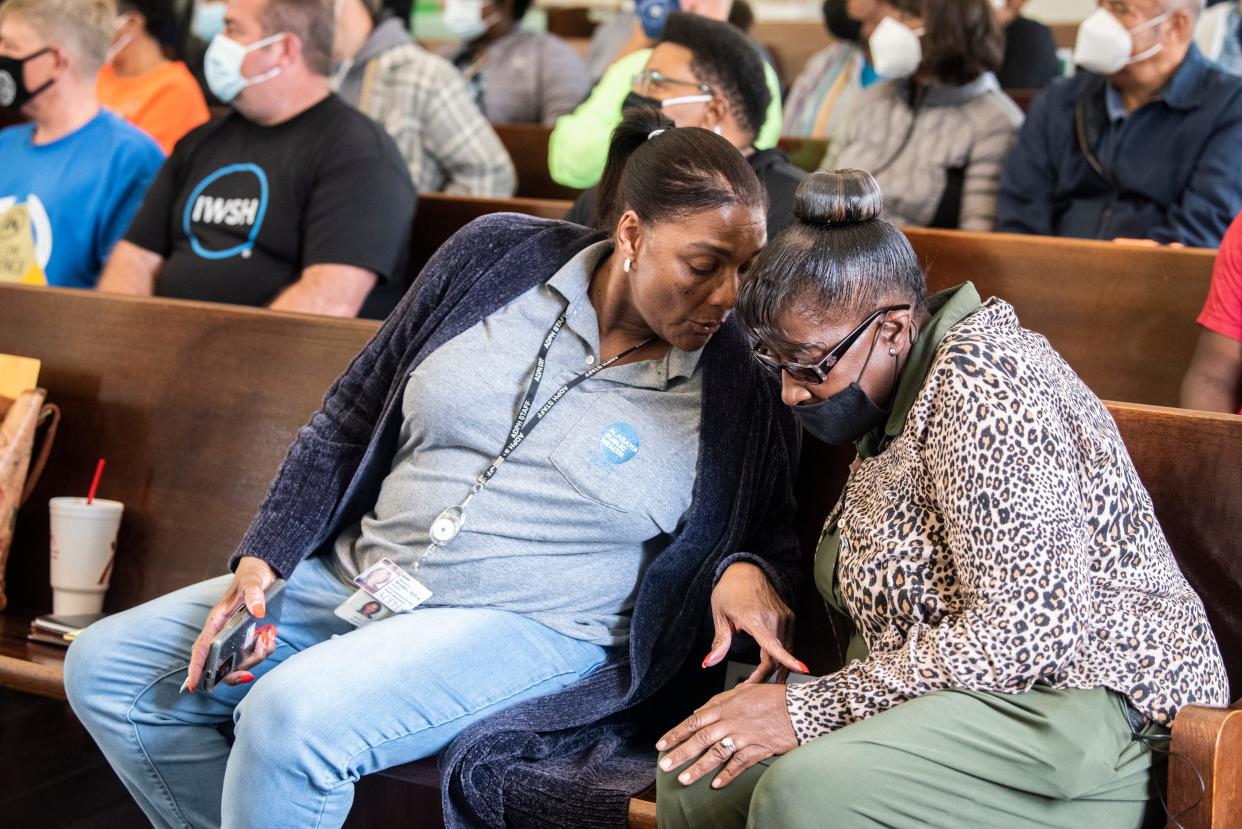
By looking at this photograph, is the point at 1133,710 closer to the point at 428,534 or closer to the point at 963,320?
the point at 963,320

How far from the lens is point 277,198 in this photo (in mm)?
2980

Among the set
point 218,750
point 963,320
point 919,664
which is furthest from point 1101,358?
point 218,750

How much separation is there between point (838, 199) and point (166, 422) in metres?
1.44

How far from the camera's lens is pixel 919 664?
1.52 m

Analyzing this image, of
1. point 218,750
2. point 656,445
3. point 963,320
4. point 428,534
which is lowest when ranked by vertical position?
point 218,750

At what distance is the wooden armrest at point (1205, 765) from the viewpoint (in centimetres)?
145

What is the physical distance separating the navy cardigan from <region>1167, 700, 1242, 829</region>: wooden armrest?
56 cm

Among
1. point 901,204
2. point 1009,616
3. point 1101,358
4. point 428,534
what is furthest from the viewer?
point 901,204

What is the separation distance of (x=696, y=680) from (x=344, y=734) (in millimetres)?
595

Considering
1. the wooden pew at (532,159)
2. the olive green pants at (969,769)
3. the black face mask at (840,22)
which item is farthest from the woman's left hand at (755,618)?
the black face mask at (840,22)

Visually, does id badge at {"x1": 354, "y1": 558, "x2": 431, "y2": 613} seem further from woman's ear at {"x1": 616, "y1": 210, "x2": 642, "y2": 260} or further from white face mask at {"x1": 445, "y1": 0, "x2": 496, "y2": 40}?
white face mask at {"x1": 445, "y1": 0, "x2": 496, "y2": 40}

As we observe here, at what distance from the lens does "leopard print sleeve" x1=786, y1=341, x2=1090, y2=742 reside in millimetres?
1438

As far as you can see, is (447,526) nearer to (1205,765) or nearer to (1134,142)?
(1205,765)

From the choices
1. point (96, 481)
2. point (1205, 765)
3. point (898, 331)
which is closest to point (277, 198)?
point (96, 481)
